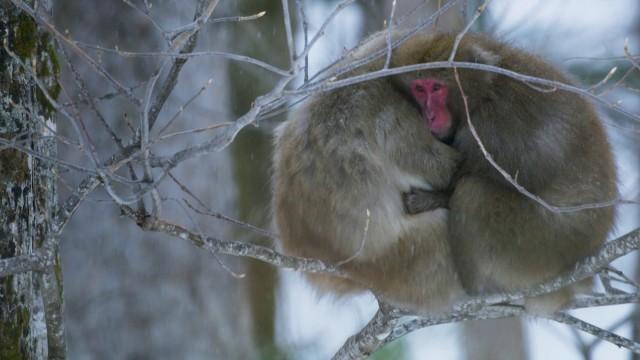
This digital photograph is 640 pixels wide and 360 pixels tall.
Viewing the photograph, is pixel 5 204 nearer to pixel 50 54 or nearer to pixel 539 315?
pixel 50 54

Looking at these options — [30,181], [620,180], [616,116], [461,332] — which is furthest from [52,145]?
[461,332]

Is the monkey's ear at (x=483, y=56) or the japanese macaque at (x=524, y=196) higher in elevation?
the monkey's ear at (x=483, y=56)

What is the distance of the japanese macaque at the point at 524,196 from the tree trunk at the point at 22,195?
1.67 meters

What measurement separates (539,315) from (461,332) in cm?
514

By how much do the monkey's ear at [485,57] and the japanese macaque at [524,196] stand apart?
0.04 feet

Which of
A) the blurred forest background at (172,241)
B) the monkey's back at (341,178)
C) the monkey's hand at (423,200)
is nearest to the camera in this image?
the monkey's back at (341,178)

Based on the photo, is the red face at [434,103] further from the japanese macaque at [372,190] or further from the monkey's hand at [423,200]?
the monkey's hand at [423,200]

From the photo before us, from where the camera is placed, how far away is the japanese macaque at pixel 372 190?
455 cm

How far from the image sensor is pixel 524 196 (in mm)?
4668

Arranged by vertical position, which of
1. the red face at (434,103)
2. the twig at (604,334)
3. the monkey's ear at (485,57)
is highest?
the monkey's ear at (485,57)

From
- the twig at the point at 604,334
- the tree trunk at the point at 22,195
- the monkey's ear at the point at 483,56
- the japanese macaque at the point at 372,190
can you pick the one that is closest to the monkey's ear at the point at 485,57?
the monkey's ear at the point at 483,56

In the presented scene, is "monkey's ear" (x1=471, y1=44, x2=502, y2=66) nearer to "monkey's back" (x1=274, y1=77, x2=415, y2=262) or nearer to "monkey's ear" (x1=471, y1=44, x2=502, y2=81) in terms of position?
"monkey's ear" (x1=471, y1=44, x2=502, y2=81)

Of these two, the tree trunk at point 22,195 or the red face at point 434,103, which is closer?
the tree trunk at point 22,195

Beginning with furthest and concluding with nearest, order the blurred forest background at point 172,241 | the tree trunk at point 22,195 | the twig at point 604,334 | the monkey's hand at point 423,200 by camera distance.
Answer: the blurred forest background at point 172,241 → the monkey's hand at point 423,200 → the twig at point 604,334 → the tree trunk at point 22,195
